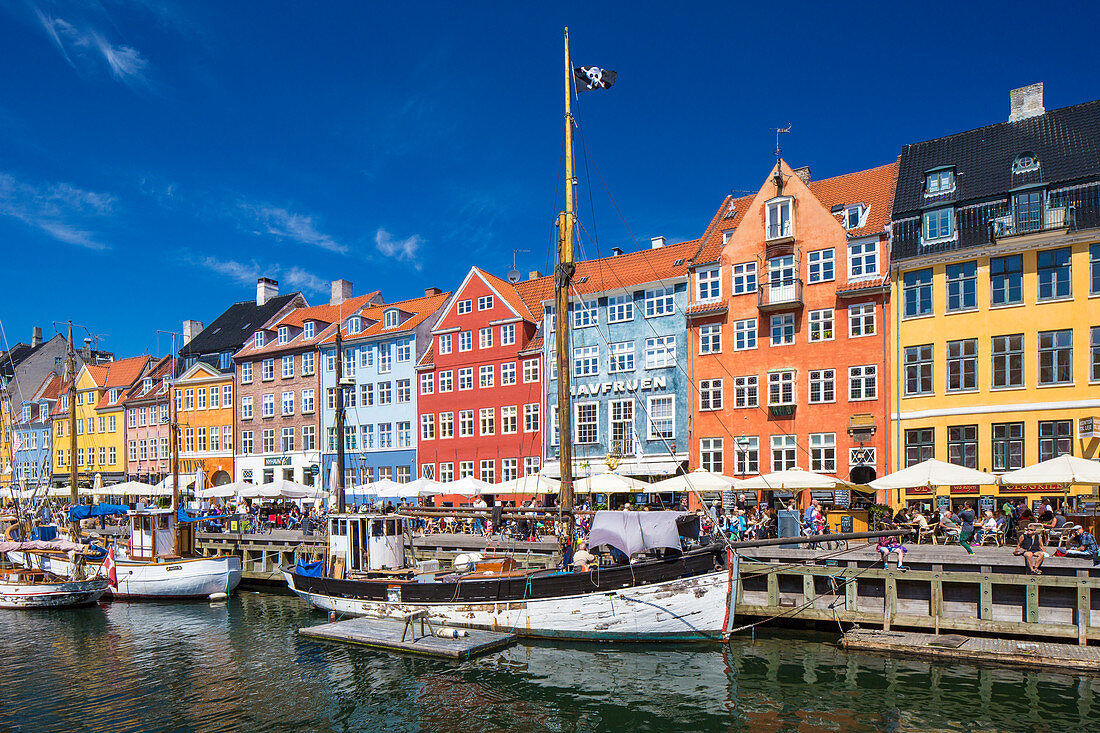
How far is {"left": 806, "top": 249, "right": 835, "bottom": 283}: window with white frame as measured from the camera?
4319 centimetres

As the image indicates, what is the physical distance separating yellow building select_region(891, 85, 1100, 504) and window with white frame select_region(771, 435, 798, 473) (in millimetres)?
4987

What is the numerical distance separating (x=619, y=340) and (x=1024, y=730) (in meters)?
34.9

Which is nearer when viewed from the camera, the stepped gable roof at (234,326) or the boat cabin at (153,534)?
the boat cabin at (153,534)

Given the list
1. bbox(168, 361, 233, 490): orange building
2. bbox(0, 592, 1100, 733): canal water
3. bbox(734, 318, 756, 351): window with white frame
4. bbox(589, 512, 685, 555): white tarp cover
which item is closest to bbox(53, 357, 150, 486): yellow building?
bbox(168, 361, 233, 490): orange building

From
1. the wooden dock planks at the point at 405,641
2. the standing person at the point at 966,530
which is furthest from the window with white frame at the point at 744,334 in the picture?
the wooden dock planks at the point at 405,641

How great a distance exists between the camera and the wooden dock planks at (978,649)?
20.2 m

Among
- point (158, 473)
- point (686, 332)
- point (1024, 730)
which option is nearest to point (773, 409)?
point (686, 332)

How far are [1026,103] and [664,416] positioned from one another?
24.3 m

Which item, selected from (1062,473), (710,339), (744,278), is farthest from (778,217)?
(1062,473)

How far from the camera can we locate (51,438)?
8262 centimetres

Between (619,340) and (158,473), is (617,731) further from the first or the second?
(158,473)

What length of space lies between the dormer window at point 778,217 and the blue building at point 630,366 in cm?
563

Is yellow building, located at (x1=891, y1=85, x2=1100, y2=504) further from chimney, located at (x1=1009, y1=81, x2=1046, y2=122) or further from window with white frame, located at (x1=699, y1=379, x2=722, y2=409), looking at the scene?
window with white frame, located at (x1=699, y1=379, x2=722, y2=409)

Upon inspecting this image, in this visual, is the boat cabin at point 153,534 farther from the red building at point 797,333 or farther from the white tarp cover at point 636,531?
the red building at point 797,333
